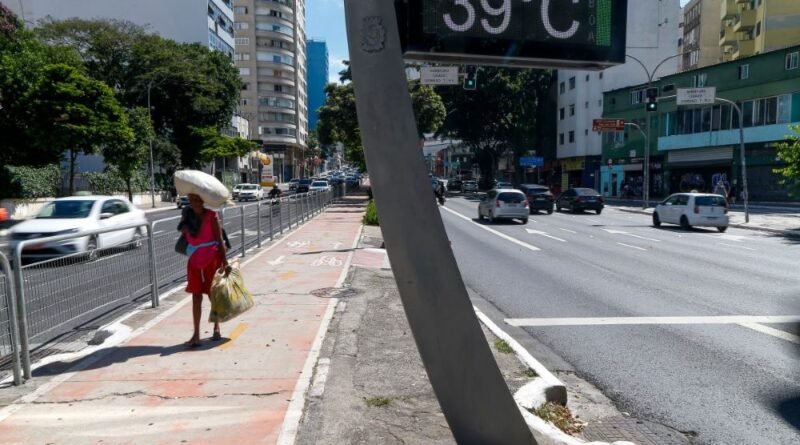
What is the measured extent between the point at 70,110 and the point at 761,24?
55.9m

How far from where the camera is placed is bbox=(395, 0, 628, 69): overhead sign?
3445 millimetres

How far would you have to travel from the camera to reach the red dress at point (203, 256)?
6.06 m

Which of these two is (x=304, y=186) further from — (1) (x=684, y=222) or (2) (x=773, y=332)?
(2) (x=773, y=332)

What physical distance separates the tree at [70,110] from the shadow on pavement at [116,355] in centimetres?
2901

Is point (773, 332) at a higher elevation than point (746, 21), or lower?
lower

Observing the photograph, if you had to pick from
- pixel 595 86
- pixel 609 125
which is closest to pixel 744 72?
pixel 609 125

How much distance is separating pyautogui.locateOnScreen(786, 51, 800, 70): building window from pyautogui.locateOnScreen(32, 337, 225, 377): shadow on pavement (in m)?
39.9

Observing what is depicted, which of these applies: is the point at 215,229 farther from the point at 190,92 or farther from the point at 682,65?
the point at 682,65

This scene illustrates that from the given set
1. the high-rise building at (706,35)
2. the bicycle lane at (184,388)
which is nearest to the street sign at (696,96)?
the bicycle lane at (184,388)

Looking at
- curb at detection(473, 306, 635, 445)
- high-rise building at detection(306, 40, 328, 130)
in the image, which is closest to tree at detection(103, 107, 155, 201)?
curb at detection(473, 306, 635, 445)

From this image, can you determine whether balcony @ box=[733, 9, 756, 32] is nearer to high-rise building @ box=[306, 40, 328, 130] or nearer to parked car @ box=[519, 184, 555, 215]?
parked car @ box=[519, 184, 555, 215]

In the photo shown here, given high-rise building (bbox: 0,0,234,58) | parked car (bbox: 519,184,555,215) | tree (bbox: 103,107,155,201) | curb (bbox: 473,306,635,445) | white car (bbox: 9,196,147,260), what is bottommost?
curb (bbox: 473,306,635,445)

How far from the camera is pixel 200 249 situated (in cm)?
606

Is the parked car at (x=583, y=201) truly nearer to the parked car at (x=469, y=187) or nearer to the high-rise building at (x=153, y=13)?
the parked car at (x=469, y=187)
